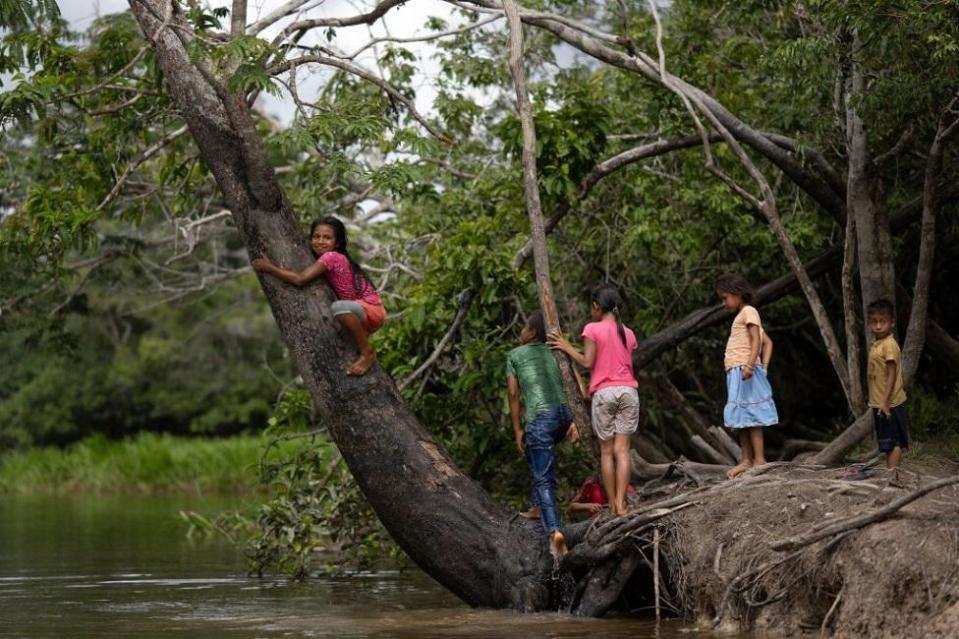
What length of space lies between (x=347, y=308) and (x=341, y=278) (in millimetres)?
345

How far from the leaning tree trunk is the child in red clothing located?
87 mm

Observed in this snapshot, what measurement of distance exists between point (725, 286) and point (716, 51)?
482 cm

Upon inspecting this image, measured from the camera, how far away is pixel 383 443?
9438mm

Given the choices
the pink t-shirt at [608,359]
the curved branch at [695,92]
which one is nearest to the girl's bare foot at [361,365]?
the pink t-shirt at [608,359]

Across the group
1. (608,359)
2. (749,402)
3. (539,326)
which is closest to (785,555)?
(608,359)

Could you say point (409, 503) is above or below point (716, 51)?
below

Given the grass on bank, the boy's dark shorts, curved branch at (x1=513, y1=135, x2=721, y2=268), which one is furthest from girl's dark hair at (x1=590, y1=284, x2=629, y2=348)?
the grass on bank

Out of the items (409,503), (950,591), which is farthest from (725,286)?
A: (950,591)

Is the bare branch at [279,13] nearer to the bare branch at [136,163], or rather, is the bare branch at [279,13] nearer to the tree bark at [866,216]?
the bare branch at [136,163]

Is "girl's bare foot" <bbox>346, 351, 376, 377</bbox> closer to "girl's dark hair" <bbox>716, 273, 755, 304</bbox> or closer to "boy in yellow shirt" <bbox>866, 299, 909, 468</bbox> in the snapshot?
"girl's dark hair" <bbox>716, 273, 755, 304</bbox>

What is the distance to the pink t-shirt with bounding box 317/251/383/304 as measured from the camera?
9641 mm

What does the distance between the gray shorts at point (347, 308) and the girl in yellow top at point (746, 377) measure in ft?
8.37

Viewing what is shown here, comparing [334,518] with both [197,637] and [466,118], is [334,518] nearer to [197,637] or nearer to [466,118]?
[197,637]

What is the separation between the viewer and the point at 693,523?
29.3 ft
